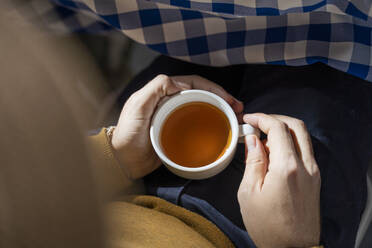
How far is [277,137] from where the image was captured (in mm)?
574

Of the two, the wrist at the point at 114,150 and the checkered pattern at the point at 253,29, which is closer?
the checkered pattern at the point at 253,29

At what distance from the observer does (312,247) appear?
55 cm

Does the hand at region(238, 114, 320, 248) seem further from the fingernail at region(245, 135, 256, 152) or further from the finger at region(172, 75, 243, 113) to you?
the finger at region(172, 75, 243, 113)

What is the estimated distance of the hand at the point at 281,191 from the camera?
0.55 m

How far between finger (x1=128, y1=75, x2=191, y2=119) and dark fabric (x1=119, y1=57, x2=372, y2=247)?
0.17 meters

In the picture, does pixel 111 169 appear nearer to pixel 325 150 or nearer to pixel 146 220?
pixel 146 220

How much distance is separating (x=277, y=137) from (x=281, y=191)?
0.10 m

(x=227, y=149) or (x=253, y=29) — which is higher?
(x=253, y=29)

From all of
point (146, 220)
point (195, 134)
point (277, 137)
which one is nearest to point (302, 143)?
point (277, 137)

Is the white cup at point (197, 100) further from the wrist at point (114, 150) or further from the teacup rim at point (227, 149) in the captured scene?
the wrist at point (114, 150)

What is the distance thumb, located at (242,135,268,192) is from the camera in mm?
569

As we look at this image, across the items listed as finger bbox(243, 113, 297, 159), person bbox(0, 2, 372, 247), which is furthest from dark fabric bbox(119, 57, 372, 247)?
finger bbox(243, 113, 297, 159)

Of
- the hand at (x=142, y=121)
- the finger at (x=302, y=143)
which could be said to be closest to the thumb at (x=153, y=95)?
the hand at (x=142, y=121)

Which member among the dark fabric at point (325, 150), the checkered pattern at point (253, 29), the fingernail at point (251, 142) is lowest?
the dark fabric at point (325, 150)
